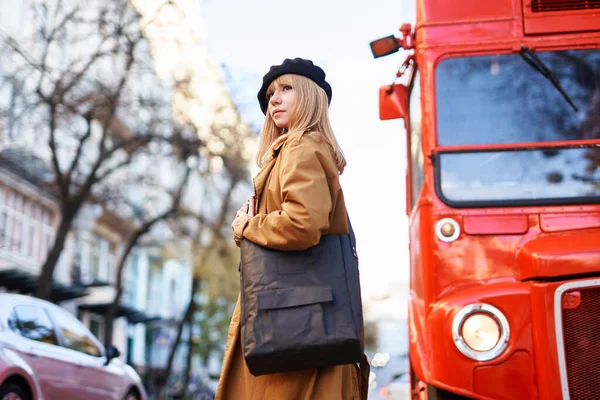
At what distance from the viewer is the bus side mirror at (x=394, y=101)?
648cm

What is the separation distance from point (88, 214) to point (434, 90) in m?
32.3

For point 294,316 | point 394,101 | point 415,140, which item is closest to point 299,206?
point 294,316

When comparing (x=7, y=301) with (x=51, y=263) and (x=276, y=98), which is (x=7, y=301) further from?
(x=51, y=263)

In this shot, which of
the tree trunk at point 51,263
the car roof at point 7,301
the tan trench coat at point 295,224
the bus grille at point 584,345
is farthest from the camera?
the tree trunk at point 51,263

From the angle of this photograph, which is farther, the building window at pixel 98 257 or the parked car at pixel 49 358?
the building window at pixel 98 257

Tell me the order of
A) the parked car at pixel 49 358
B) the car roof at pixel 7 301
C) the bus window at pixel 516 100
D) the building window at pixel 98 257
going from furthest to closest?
the building window at pixel 98 257, the car roof at pixel 7 301, the parked car at pixel 49 358, the bus window at pixel 516 100

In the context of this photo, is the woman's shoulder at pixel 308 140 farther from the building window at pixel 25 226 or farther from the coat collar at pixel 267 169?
the building window at pixel 25 226

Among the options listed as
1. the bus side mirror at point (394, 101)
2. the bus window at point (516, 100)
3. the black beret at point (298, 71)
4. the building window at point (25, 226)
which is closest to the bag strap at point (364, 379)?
the black beret at point (298, 71)

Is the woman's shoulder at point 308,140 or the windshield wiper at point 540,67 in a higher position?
the windshield wiper at point 540,67

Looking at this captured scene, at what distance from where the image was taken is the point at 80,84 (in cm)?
1806

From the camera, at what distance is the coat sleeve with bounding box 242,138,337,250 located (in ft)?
10.5

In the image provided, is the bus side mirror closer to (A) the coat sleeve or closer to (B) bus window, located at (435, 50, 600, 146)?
(B) bus window, located at (435, 50, 600, 146)

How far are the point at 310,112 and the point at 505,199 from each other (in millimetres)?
1968

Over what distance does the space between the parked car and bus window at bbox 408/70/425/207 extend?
4.09 m
